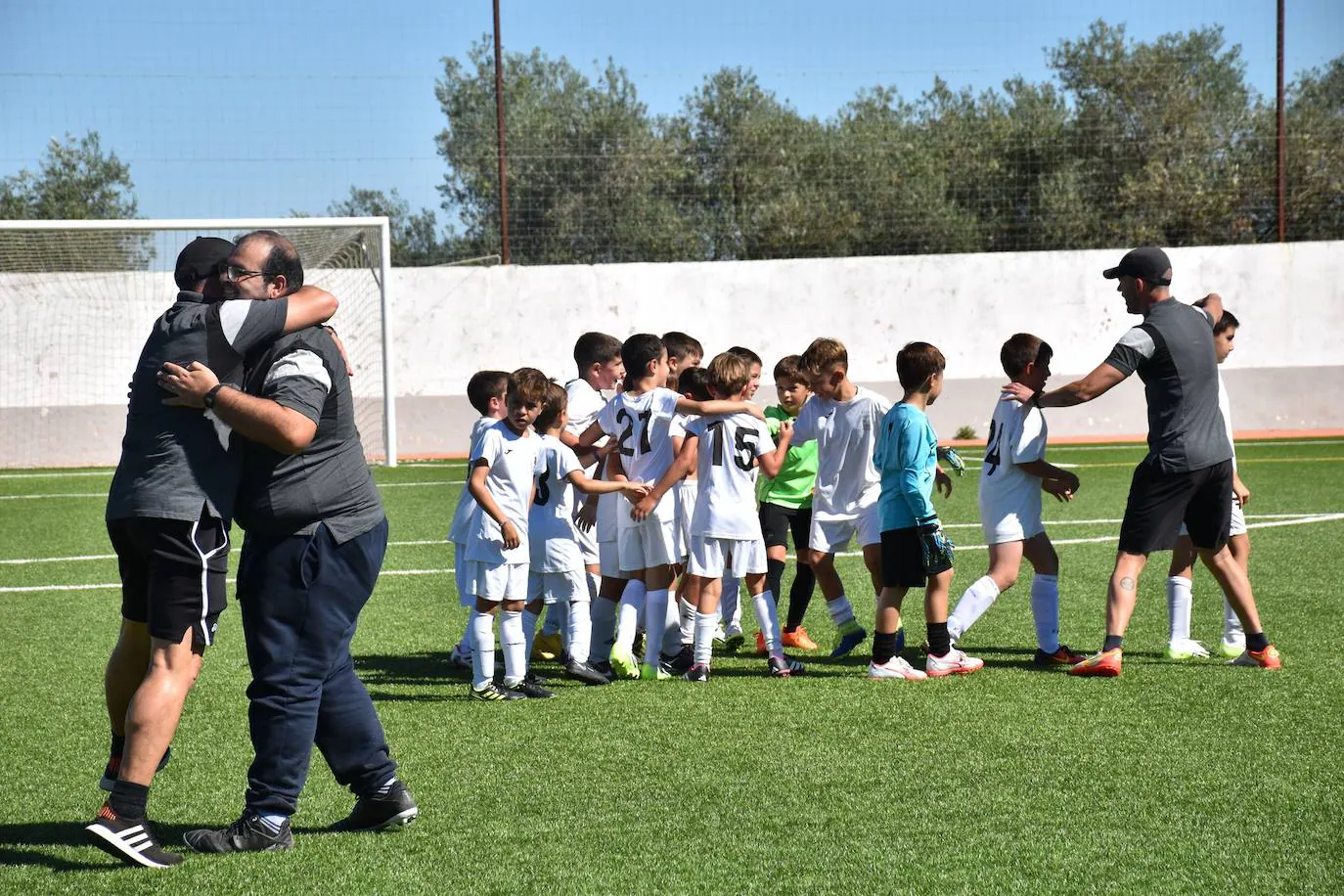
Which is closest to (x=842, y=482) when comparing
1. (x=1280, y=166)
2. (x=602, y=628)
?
(x=602, y=628)

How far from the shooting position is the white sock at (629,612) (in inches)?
263

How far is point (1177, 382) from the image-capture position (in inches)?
245

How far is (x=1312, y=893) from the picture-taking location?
3555 mm

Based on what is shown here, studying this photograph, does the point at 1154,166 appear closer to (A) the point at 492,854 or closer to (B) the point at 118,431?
(B) the point at 118,431

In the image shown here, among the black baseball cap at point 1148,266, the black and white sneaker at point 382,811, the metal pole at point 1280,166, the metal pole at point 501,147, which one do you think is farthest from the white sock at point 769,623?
the metal pole at point 1280,166

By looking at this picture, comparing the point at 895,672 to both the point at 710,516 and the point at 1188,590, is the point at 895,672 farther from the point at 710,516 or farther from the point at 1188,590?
the point at 1188,590

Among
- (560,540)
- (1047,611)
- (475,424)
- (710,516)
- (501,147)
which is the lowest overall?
(1047,611)

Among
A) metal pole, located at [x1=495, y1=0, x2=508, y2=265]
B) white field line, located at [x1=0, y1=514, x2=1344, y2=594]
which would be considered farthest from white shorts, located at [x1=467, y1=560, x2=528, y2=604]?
metal pole, located at [x1=495, y1=0, x2=508, y2=265]

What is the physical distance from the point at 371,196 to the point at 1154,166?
14590 millimetres

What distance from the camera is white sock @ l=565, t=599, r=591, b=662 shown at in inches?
261

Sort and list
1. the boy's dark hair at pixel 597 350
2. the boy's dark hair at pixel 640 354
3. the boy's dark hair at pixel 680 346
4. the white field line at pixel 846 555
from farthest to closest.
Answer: the white field line at pixel 846 555 → the boy's dark hair at pixel 680 346 → the boy's dark hair at pixel 597 350 → the boy's dark hair at pixel 640 354

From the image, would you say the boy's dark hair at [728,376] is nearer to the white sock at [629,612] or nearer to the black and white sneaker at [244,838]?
the white sock at [629,612]

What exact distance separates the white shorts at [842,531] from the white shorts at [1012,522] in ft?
2.06

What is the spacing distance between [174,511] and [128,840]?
95cm
